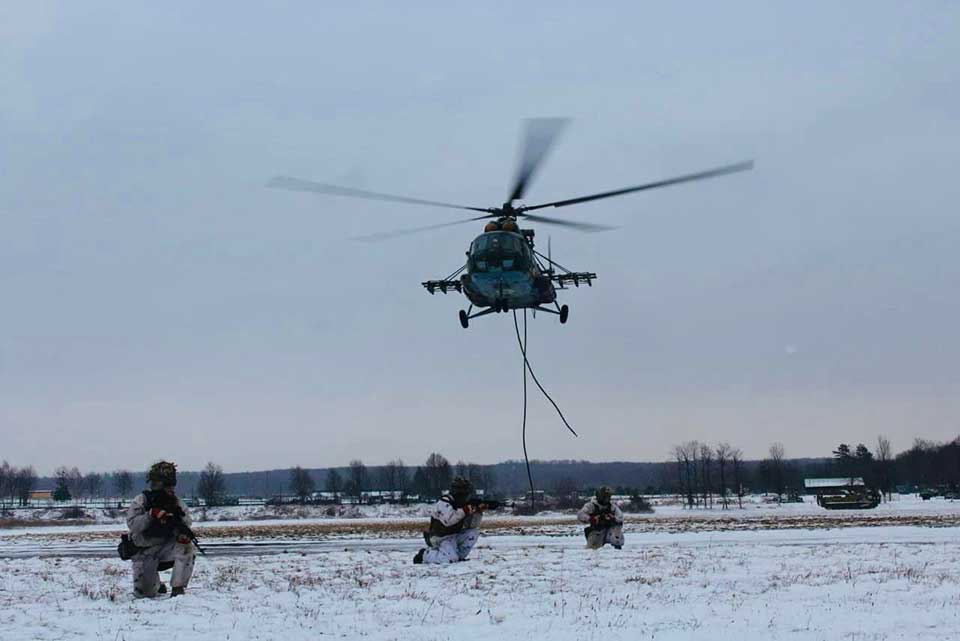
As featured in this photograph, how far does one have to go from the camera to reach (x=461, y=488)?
1748cm

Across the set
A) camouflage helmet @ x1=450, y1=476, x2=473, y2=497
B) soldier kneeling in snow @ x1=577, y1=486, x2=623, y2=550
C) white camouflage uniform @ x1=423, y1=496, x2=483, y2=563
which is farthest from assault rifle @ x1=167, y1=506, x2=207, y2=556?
soldier kneeling in snow @ x1=577, y1=486, x2=623, y2=550

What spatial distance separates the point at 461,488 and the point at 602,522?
17.6 feet

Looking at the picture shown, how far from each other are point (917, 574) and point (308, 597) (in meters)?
9.88

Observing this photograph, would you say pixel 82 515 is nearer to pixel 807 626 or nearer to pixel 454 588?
pixel 454 588

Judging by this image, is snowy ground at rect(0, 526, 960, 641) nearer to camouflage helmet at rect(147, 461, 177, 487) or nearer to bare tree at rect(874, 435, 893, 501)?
camouflage helmet at rect(147, 461, 177, 487)

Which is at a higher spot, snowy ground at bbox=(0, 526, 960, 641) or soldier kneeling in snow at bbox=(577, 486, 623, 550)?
soldier kneeling in snow at bbox=(577, 486, 623, 550)

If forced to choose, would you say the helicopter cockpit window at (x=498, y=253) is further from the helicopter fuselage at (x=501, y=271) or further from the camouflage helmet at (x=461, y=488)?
the camouflage helmet at (x=461, y=488)

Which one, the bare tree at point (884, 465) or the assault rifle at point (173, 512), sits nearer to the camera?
the assault rifle at point (173, 512)

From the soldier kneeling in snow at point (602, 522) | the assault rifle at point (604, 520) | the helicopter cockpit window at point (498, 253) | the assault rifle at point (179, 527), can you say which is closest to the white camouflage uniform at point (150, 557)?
the assault rifle at point (179, 527)

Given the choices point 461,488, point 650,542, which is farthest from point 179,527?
point 650,542

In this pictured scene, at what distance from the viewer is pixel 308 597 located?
12.8 metres

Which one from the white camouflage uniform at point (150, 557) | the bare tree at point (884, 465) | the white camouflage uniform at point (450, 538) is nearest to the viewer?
the white camouflage uniform at point (150, 557)

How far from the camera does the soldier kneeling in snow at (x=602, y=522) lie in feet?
70.3

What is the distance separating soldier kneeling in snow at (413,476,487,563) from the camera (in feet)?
56.7
